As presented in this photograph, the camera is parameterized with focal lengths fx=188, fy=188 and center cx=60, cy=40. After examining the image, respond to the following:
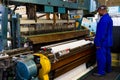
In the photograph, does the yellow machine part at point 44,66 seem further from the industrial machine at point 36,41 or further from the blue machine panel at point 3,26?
the blue machine panel at point 3,26

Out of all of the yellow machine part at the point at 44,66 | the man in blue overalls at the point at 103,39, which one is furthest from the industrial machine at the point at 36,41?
the man in blue overalls at the point at 103,39

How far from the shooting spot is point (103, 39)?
3.62 metres

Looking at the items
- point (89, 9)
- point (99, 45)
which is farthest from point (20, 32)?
point (89, 9)

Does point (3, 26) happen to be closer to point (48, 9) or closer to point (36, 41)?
point (36, 41)

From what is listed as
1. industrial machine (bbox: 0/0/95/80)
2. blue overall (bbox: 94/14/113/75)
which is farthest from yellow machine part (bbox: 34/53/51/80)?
blue overall (bbox: 94/14/113/75)

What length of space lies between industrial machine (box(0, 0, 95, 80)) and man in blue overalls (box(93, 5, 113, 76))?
0.19 metres

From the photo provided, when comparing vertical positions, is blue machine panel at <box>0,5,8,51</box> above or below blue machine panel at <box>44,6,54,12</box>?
below

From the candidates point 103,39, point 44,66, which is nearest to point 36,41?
point 44,66

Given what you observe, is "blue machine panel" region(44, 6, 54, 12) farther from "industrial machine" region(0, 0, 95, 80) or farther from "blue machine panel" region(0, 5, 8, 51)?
"blue machine panel" region(0, 5, 8, 51)

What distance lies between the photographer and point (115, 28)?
482cm

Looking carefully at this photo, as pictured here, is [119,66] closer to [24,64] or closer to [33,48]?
[33,48]

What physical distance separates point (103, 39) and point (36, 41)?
5.28ft

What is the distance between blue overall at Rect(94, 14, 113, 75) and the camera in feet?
11.7

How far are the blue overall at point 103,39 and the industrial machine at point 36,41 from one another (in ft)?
0.64
